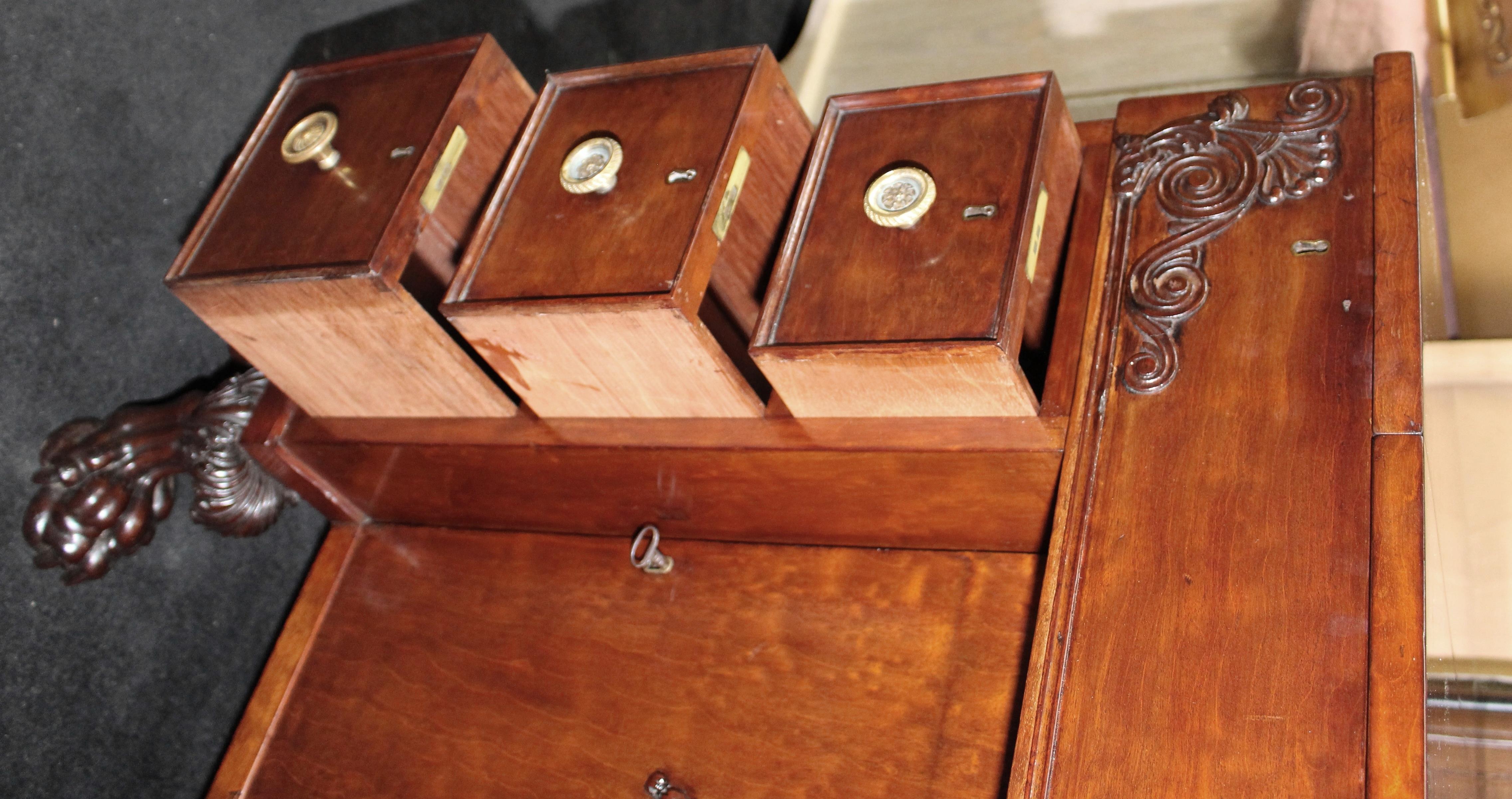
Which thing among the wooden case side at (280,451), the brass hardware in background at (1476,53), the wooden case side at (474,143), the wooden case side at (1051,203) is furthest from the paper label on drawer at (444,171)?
the brass hardware in background at (1476,53)

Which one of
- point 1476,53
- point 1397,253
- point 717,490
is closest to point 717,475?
point 717,490

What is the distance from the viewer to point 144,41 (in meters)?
1.42

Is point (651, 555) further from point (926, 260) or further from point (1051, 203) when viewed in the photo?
point (1051, 203)

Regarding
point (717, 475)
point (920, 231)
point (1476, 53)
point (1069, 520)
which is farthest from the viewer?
point (1476, 53)

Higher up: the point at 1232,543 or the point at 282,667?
the point at 1232,543

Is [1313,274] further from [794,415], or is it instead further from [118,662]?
→ [118,662]

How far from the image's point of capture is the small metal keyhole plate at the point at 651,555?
1.10 m

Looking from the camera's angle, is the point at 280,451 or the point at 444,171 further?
the point at 280,451

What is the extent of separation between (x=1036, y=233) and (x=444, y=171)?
22.2 inches

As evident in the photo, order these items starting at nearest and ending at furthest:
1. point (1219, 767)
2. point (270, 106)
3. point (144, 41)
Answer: point (1219, 767) < point (270, 106) < point (144, 41)

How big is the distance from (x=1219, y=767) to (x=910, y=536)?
1.22 ft

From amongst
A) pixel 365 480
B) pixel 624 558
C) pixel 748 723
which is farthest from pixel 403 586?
pixel 748 723

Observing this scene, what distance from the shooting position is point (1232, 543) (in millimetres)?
815

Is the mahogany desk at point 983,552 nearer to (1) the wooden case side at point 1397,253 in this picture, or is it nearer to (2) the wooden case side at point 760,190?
(1) the wooden case side at point 1397,253
